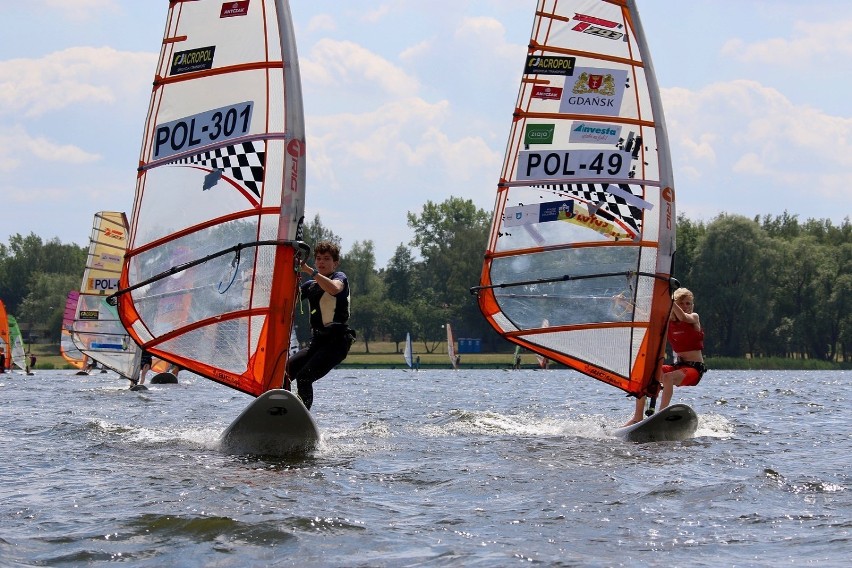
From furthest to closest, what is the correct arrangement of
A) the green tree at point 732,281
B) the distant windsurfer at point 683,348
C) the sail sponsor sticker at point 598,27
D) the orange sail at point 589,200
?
the green tree at point 732,281 < the sail sponsor sticker at point 598,27 < the orange sail at point 589,200 < the distant windsurfer at point 683,348

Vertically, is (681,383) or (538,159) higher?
(538,159)

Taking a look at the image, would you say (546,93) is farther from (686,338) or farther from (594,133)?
(686,338)

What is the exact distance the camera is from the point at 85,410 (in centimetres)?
1770

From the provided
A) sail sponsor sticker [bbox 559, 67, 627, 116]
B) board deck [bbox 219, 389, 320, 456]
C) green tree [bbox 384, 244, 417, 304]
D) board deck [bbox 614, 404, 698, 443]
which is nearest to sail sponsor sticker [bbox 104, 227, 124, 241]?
sail sponsor sticker [bbox 559, 67, 627, 116]

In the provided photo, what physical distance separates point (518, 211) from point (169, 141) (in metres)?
4.63

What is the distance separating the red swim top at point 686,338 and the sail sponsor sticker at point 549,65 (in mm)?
3297

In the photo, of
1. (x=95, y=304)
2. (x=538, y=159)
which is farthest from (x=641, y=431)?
(x=95, y=304)

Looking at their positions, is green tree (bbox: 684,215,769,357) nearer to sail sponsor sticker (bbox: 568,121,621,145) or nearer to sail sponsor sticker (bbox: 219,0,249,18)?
sail sponsor sticker (bbox: 568,121,621,145)

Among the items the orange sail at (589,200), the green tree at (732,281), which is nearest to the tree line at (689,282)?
the green tree at (732,281)

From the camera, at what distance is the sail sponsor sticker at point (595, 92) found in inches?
551

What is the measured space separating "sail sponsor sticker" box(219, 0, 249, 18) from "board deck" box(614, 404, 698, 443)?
5.47 metres

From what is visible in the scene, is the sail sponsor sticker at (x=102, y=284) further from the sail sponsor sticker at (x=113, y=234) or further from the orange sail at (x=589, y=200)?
the orange sail at (x=589, y=200)

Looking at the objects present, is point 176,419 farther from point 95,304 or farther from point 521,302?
point 95,304

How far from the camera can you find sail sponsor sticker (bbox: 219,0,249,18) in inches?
440
